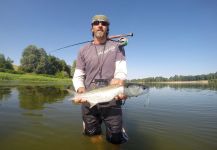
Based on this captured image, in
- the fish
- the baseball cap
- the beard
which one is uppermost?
the baseball cap

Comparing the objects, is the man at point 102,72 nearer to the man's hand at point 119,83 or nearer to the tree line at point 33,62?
the man's hand at point 119,83

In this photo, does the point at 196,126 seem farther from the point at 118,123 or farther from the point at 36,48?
the point at 36,48

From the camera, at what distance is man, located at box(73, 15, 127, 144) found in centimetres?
562

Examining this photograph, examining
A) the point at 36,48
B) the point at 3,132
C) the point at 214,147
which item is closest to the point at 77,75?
the point at 3,132

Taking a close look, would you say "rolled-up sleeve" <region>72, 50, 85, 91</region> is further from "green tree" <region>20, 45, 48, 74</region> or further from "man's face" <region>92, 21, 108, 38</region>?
"green tree" <region>20, 45, 48, 74</region>

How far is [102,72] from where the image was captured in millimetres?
5742

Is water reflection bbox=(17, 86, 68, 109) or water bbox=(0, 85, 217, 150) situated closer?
water bbox=(0, 85, 217, 150)

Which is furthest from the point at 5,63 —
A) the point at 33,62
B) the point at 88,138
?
the point at 88,138

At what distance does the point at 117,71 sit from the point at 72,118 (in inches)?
268

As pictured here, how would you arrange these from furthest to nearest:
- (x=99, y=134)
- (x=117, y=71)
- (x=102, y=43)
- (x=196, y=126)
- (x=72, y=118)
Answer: (x=72, y=118)
(x=196, y=126)
(x=99, y=134)
(x=102, y=43)
(x=117, y=71)

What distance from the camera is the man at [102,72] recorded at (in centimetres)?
562

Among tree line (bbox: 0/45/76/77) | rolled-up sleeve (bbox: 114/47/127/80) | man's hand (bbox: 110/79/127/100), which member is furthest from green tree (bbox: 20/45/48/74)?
man's hand (bbox: 110/79/127/100)

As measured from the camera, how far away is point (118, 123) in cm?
568

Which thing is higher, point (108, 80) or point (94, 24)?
point (94, 24)
